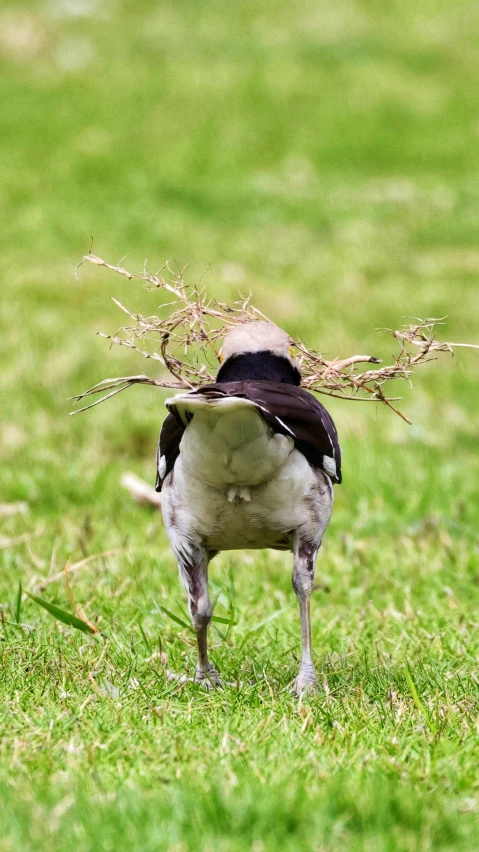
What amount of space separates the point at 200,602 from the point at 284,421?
2.58ft

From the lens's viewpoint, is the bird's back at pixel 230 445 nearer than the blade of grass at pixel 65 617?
Yes

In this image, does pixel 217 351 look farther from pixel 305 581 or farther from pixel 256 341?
pixel 305 581

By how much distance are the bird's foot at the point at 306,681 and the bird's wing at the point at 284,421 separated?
26.6 inches

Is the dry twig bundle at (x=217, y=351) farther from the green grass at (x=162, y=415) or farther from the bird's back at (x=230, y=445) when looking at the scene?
the green grass at (x=162, y=415)

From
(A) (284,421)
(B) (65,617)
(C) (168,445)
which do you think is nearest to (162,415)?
(B) (65,617)

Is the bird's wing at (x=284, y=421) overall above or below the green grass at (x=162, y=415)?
above

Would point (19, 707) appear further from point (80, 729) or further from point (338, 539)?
point (338, 539)

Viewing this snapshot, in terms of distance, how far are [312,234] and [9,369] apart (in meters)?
5.55

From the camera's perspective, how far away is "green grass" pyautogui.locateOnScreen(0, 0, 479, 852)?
2803mm

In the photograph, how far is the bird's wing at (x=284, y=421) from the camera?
11.1ft

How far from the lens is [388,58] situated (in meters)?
20.0

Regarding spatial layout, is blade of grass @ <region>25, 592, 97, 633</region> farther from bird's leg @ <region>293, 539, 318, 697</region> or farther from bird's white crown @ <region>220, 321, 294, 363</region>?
bird's white crown @ <region>220, 321, 294, 363</region>

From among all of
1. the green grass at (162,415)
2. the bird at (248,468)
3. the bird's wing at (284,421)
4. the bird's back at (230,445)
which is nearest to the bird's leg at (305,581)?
the bird at (248,468)

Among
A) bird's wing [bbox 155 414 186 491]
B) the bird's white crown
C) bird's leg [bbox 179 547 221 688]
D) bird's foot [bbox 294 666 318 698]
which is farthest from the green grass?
the bird's white crown
